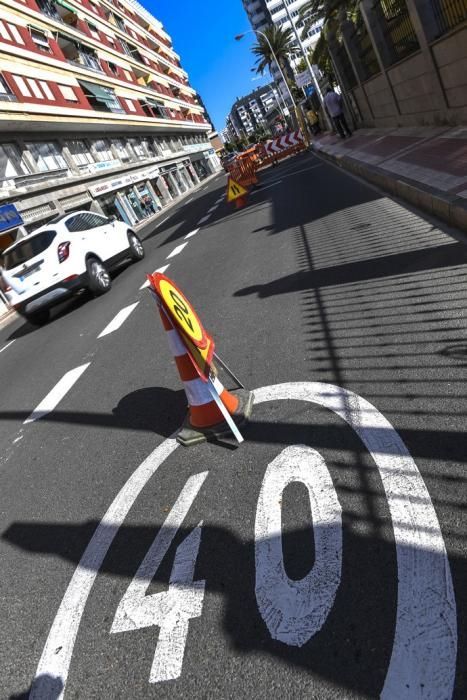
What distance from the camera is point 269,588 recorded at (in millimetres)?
2184

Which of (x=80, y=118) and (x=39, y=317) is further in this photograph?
(x=80, y=118)

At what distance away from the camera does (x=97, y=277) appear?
10203 mm

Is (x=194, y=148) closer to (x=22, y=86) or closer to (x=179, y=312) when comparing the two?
(x=22, y=86)

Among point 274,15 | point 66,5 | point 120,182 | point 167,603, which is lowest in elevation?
point 167,603

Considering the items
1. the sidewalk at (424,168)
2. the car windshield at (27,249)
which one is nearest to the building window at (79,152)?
the sidewalk at (424,168)

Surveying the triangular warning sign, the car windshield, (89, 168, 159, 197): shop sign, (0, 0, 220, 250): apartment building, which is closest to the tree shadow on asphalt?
the car windshield

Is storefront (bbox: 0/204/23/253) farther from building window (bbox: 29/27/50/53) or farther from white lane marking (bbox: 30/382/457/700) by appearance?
white lane marking (bbox: 30/382/457/700)

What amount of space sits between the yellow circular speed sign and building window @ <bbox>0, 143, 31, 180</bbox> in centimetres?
2227

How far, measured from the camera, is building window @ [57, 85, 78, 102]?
97.4 ft

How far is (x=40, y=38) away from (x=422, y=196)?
31.8m

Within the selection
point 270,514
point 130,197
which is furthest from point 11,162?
point 270,514

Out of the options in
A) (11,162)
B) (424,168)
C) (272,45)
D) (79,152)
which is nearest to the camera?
(424,168)

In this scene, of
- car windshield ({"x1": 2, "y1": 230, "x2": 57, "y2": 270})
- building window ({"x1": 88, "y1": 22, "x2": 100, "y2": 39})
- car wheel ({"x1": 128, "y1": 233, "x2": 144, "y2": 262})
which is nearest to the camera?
car windshield ({"x1": 2, "y1": 230, "x2": 57, "y2": 270})

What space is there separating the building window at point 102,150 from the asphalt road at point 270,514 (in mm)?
32084
